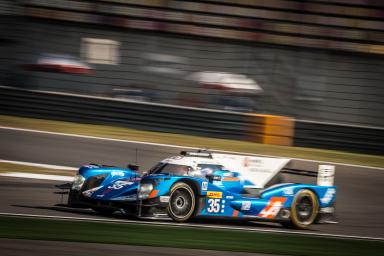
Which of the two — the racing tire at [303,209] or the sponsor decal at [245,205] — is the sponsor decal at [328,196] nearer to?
the racing tire at [303,209]

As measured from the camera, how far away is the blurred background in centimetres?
1709

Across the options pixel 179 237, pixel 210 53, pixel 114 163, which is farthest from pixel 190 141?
pixel 179 237

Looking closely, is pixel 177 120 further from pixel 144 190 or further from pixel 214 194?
pixel 144 190

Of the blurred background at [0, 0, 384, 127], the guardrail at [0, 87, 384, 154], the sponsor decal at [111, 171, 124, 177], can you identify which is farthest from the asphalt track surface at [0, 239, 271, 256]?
the blurred background at [0, 0, 384, 127]

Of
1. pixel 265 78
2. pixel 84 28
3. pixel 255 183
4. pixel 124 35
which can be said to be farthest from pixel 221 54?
pixel 255 183

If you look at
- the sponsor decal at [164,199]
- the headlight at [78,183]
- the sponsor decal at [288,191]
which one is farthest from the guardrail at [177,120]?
the sponsor decal at [164,199]

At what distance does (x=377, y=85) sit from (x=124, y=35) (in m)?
6.83

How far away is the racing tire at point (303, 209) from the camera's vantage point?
8.79m

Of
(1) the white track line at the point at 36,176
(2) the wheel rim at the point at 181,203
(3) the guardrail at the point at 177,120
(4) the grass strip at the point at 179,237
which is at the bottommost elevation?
(4) the grass strip at the point at 179,237

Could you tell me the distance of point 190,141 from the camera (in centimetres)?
1462

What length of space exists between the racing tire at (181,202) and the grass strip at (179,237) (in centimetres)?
41

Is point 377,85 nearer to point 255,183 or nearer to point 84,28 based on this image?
point 84,28

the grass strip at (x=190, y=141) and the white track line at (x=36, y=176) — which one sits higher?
the grass strip at (x=190, y=141)

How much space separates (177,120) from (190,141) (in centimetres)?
84
